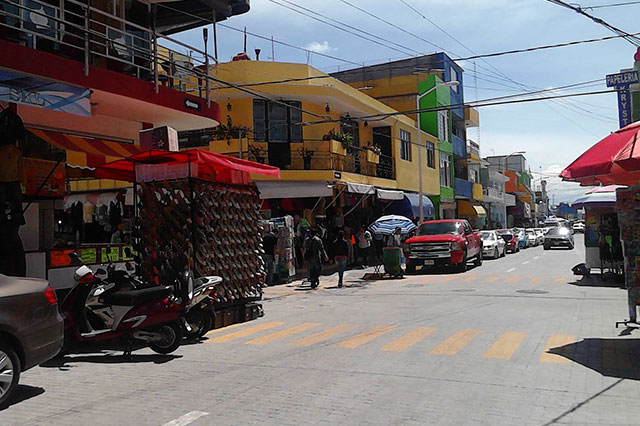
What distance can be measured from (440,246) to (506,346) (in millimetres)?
13356

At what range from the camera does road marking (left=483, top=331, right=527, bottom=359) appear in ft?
26.0

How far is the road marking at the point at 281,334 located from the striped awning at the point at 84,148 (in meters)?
5.52

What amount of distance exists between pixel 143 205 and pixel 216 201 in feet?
4.37

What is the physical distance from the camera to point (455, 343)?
8.75 metres

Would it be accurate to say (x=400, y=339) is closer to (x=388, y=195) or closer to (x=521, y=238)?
(x=388, y=195)

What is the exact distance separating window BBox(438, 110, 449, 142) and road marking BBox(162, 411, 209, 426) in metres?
38.1

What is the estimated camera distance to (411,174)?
36094mm

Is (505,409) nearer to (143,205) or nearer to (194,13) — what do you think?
(143,205)

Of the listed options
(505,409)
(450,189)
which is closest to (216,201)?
(505,409)

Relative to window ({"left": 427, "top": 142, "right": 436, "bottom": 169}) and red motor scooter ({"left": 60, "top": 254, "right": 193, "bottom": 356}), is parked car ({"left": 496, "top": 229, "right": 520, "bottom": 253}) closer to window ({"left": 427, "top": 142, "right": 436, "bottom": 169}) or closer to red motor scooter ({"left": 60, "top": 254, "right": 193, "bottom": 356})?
window ({"left": 427, "top": 142, "right": 436, "bottom": 169})

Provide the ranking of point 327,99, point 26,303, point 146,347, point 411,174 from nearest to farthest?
point 26,303 < point 146,347 < point 327,99 < point 411,174

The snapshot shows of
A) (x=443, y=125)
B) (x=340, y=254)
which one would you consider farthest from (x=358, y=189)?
(x=443, y=125)

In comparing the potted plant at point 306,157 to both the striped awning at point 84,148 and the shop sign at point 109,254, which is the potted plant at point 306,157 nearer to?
the striped awning at point 84,148

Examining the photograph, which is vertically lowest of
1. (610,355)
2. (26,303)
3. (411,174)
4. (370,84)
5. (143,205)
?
(610,355)
